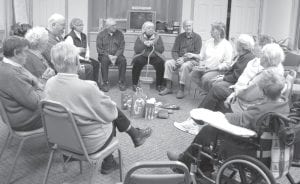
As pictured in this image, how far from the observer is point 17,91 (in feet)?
9.92

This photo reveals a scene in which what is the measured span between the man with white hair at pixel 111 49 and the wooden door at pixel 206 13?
2.04 meters

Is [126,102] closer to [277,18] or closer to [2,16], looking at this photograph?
[2,16]

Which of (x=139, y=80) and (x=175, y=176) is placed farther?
(x=139, y=80)

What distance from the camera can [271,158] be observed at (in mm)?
2625

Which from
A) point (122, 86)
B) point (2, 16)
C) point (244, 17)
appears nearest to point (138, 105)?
point (122, 86)

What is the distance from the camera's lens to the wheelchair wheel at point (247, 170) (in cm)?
248

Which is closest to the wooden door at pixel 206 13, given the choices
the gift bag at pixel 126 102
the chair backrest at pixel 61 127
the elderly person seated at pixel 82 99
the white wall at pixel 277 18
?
the white wall at pixel 277 18

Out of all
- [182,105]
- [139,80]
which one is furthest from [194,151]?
[139,80]

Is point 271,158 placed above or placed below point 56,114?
below

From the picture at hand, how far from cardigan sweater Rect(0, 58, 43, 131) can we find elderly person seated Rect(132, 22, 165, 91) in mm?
3316

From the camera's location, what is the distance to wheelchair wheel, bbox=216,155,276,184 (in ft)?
8.14

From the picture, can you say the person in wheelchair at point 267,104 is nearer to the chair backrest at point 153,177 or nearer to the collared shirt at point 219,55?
the chair backrest at point 153,177

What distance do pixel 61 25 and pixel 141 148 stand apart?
6.67 ft

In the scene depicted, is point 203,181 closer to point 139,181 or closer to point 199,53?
point 139,181
